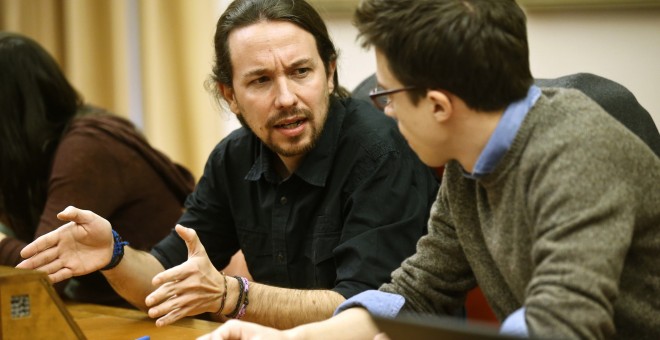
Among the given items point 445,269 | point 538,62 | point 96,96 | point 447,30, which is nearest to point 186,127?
point 96,96

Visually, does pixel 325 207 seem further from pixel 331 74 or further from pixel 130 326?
pixel 130 326

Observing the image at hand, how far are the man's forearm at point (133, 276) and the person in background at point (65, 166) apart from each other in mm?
345

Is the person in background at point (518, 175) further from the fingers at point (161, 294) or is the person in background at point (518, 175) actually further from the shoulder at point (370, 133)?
the shoulder at point (370, 133)

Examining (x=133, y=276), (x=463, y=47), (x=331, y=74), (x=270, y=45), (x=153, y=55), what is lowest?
(x=133, y=276)

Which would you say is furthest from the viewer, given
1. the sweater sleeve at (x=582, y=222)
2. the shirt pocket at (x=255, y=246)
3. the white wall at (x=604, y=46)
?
the white wall at (x=604, y=46)

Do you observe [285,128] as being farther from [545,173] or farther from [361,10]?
[545,173]

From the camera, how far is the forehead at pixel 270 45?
5.98 feet

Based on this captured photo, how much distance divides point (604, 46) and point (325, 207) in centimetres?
92

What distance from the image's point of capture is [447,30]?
1.16 m

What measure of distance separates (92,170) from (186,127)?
1024 mm

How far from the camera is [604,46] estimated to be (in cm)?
222

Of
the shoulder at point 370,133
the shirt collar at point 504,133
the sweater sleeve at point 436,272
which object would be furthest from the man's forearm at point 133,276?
the shirt collar at point 504,133

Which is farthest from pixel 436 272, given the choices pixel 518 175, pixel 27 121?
pixel 27 121

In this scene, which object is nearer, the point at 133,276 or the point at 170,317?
the point at 170,317
